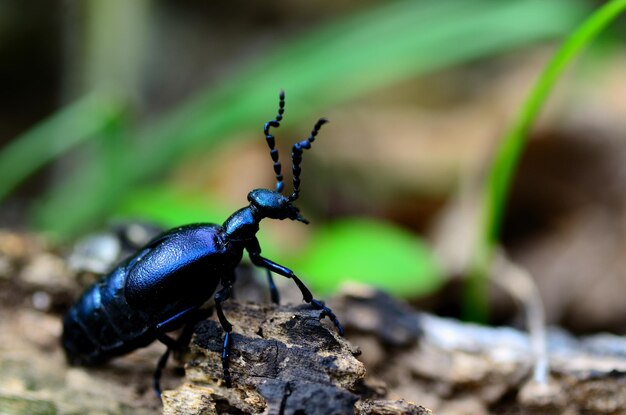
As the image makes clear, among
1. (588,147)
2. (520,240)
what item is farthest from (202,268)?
(588,147)

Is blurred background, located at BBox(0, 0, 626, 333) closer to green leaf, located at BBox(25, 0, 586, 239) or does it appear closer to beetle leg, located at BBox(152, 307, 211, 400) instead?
green leaf, located at BBox(25, 0, 586, 239)

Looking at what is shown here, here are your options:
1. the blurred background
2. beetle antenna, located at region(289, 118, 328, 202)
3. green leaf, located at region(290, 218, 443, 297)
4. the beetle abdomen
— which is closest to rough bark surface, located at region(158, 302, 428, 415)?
the beetle abdomen

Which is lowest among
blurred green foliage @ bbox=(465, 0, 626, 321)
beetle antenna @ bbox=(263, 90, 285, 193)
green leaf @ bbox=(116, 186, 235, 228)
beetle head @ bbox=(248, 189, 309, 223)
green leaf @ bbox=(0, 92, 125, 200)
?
Result: beetle head @ bbox=(248, 189, 309, 223)

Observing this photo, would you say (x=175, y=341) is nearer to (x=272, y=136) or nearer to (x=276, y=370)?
(x=276, y=370)

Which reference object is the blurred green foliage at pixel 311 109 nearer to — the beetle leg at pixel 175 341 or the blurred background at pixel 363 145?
the blurred background at pixel 363 145

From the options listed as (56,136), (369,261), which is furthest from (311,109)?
(56,136)

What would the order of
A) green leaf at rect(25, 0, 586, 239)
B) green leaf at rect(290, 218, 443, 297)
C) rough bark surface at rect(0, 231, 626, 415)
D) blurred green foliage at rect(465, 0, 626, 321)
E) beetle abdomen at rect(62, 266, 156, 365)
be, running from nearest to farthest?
rough bark surface at rect(0, 231, 626, 415) → beetle abdomen at rect(62, 266, 156, 365) → blurred green foliage at rect(465, 0, 626, 321) → green leaf at rect(290, 218, 443, 297) → green leaf at rect(25, 0, 586, 239)

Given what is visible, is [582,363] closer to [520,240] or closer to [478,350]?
[478,350]

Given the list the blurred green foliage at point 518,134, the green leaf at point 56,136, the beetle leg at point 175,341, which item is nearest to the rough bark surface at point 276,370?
the beetle leg at point 175,341
